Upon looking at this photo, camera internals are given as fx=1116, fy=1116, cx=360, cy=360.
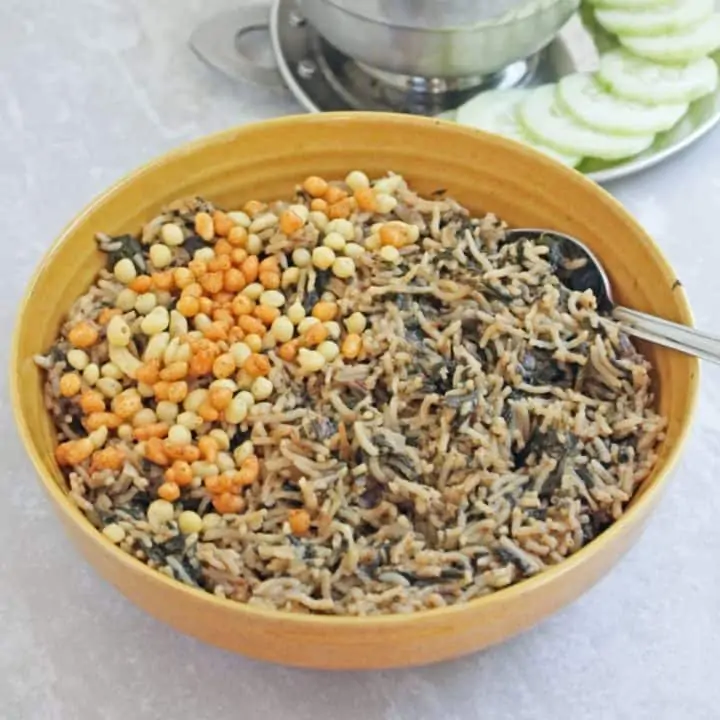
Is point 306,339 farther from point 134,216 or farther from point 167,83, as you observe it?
point 167,83

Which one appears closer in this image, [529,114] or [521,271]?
[521,271]

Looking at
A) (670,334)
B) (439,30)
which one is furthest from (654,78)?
(670,334)

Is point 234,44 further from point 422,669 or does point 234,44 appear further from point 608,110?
point 422,669

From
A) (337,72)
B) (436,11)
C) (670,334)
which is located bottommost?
(337,72)

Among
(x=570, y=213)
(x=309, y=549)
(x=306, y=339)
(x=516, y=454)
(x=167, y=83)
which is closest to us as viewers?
(x=309, y=549)

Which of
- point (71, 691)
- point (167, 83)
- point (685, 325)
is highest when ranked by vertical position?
point (685, 325)

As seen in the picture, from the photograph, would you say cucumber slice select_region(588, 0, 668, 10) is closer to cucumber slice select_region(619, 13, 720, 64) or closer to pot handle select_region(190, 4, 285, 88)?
cucumber slice select_region(619, 13, 720, 64)

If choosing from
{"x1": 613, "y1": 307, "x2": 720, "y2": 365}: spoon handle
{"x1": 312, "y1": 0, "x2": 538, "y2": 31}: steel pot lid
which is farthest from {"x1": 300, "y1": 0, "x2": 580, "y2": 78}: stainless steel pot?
{"x1": 613, "y1": 307, "x2": 720, "y2": 365}: spoon handle

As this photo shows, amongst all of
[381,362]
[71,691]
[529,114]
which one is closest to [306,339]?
[381,362]
